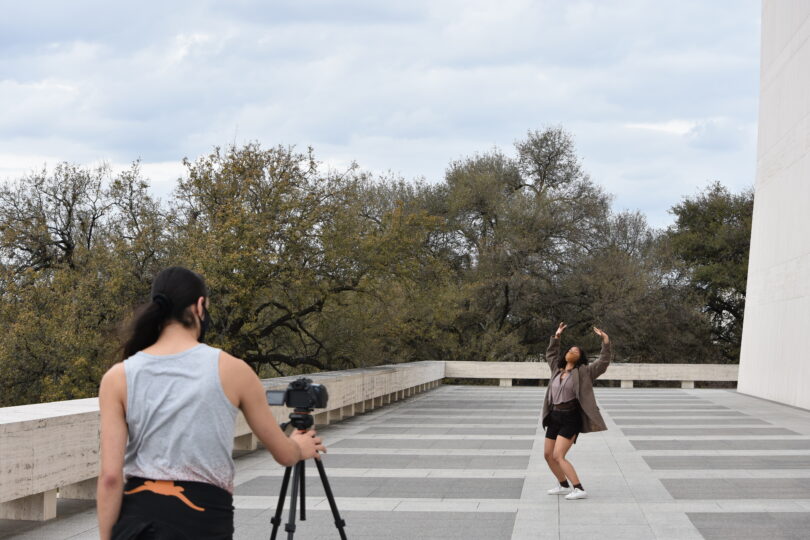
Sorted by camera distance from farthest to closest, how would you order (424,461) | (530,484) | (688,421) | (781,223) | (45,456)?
(781,223) → (688,421) → (424,461) → (530,484) → (45,456)

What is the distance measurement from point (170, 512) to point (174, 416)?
0.30m

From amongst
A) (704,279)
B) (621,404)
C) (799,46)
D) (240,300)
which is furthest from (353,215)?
(704,279)

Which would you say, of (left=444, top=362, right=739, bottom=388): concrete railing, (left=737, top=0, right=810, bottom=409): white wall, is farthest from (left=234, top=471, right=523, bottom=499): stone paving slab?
(left=444, top=362, right=739, bottom=388): concrete railing

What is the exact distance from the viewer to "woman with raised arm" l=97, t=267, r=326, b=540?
9.99ft

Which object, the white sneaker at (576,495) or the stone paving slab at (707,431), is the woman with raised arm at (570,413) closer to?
the white sneaker at (576,495)

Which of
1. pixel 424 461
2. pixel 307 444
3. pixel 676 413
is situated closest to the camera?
pixel 307 444

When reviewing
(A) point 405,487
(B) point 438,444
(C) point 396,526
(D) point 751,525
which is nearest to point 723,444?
(B) point 438,444

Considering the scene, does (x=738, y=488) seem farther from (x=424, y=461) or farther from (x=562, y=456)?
Answer: (x=424, y=461)

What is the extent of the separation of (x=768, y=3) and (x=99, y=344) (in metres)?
22.5

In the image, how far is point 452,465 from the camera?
1247 cm

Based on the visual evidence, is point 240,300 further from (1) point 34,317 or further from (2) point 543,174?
(2) point 543,174

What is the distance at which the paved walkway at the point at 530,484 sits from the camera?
8023mm

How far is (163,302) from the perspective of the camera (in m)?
3.21

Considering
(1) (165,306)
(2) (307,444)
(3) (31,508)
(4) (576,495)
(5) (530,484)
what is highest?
(1) (165,306)
